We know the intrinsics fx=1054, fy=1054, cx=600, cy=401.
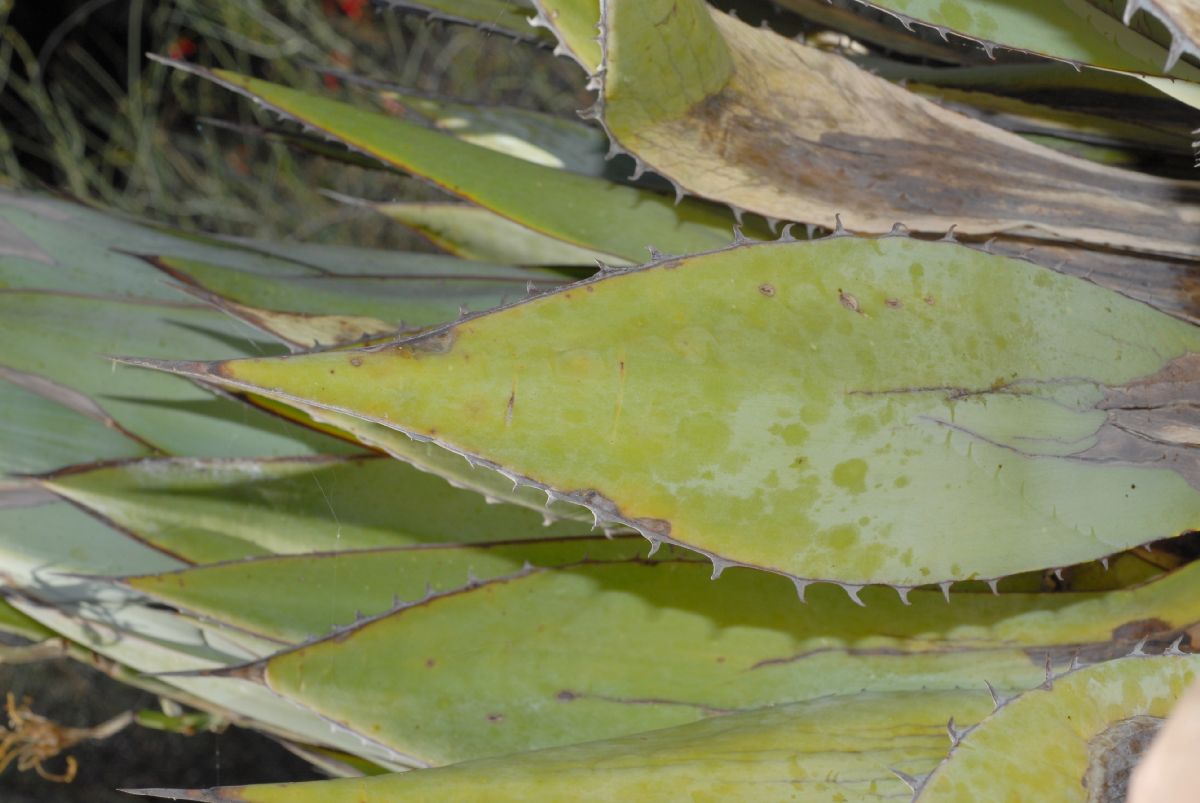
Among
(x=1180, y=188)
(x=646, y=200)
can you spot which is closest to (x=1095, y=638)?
(x=1180, y=188)

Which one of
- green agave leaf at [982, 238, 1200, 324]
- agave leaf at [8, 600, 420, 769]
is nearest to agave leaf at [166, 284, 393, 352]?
agave leaf at [8, 600, 420, 769]

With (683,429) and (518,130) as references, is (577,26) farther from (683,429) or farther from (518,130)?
(518,130)

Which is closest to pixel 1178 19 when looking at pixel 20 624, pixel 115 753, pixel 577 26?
pixel 577 26

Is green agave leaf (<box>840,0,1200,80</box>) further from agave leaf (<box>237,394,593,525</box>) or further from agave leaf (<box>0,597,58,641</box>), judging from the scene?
agave leaf (<box>0,597,58,641</box>)

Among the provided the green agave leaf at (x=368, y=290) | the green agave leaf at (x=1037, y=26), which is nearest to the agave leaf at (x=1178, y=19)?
the green agave leaf at (x=1037, y=26)

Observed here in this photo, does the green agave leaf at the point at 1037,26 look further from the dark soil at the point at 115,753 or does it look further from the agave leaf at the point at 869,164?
the dark soil at the point at 115,753

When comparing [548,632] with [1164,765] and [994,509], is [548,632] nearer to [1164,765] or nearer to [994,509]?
[994,509]
